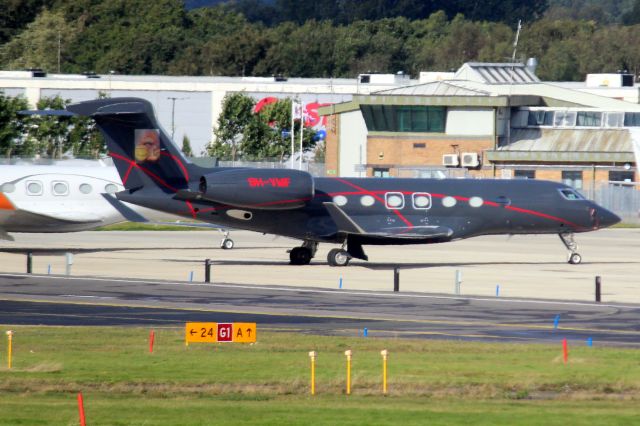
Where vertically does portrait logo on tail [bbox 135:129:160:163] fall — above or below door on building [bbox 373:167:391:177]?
above

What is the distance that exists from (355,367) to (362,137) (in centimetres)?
7323

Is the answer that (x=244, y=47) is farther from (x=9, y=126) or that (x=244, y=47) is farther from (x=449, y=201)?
(x=449, y=201)

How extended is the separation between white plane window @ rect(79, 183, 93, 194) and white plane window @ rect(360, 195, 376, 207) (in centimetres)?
1138

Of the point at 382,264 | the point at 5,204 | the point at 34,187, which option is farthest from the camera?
the point at 34,187

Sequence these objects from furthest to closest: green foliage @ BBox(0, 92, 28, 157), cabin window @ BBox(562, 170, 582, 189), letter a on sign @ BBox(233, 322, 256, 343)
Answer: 1. green foliage @ BBox(0, 92, 28, 157)
2. cabin window @ BBox(562, 170, 582, 189)
3. letter a on sign @ BBox(233, 322, 256, 343)

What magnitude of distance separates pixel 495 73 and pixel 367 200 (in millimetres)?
59856

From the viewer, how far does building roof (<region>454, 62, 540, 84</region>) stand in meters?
104

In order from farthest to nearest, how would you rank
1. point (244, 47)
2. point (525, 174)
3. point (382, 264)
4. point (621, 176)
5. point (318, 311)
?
point (244, 47)
point (525, 174)
point (621, 176)
point (382, 264)
point (318, 311)

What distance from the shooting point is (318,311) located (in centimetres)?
3519

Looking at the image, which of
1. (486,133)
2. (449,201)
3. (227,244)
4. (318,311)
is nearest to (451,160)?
(486,133)

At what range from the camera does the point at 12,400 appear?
22016 millimetres

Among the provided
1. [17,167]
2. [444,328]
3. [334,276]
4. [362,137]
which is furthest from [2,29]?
[444,328]

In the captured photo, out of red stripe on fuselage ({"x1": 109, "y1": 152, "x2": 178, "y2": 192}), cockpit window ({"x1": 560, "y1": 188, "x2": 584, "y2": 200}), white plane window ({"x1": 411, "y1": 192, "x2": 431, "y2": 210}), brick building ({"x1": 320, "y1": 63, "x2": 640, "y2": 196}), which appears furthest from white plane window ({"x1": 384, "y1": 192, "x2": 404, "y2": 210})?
brick building ({"x1": 320, "y1": 63, "x2": 640, "y2": 196})

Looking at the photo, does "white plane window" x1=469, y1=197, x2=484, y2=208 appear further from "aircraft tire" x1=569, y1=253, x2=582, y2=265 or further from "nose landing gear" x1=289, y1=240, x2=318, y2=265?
"nose landing gear" x1=289, y1=240, x2=318, y2=265
